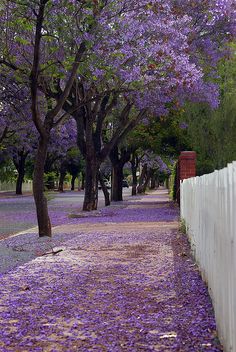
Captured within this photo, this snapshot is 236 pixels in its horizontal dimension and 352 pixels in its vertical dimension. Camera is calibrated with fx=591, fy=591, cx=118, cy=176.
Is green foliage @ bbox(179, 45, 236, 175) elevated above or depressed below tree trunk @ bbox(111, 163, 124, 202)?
above

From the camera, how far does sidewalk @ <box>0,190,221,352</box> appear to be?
209 inches

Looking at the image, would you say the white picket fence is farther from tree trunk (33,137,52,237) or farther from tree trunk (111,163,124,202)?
tree trunk (111,163,124,202)

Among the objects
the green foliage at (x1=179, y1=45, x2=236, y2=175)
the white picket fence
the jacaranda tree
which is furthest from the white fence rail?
the white picket fence

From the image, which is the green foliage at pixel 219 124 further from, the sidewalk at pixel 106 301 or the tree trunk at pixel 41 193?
the sidewalk at pixel 106 301

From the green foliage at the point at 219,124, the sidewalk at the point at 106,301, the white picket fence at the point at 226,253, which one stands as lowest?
the sidewalk at the point at 106,301

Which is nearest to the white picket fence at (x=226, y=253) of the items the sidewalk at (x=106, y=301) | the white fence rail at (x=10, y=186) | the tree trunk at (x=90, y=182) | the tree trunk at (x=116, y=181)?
the sidewalk at (x=106, y=301)

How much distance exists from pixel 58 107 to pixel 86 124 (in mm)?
10748

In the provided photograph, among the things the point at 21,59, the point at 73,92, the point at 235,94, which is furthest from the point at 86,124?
the point at 21,59

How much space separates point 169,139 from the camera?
31.6 metres

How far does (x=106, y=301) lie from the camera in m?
7.01

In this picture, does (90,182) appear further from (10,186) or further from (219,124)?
(10,186)

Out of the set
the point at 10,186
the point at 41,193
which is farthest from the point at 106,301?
the point at 10,186

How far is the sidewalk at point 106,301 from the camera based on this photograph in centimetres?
531

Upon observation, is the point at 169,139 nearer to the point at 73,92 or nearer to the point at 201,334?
the point at 73,92
